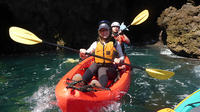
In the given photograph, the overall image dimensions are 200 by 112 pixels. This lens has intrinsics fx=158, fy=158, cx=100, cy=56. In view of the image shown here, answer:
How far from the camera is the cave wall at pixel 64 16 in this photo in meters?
8.59

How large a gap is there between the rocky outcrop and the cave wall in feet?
4.95

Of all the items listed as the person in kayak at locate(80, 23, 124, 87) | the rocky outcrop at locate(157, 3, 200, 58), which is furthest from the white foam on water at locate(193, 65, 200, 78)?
the person in kayak at locate(80, 23, 124, 87)

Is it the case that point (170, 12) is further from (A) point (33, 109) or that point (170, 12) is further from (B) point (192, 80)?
→ (A) point (33, 109)

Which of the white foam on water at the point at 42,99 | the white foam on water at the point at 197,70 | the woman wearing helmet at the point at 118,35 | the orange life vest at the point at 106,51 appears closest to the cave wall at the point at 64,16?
the white foam on water at the point at 197,70

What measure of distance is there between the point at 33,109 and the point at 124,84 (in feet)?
5.34

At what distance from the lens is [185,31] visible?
20.7 feet

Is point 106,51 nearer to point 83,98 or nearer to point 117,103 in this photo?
point 117,103

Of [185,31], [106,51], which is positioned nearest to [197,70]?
[185,31]

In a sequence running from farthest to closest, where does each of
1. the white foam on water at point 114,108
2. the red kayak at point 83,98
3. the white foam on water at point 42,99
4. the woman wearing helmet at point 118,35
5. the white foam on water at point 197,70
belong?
the white foam on water at point 197,70, the woman wearing helmet at point 118,35, the white foam on water at point 42,99, the white foam on water at point 114,108, the red kayak at point 83,98

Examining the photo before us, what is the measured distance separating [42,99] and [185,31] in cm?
586

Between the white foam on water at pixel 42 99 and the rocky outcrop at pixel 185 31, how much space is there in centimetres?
527

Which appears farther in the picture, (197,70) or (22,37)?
(197,70)

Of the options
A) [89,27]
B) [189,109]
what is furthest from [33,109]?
[89,27]

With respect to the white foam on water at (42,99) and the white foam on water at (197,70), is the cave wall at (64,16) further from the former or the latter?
the white foam on water at (42,99)
